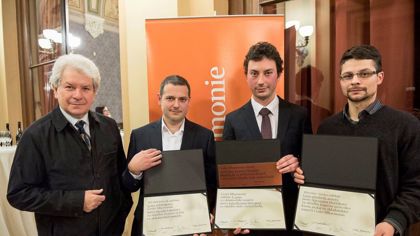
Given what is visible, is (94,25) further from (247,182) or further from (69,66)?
(247,182)

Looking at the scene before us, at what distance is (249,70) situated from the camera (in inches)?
78.0

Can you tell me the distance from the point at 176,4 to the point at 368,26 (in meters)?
1.66

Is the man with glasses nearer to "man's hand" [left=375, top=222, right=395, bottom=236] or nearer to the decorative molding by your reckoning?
"man's hand" [left=375, top=222, right=395, bottom=236]

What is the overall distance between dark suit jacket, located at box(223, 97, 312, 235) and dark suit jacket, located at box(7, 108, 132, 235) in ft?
2.42

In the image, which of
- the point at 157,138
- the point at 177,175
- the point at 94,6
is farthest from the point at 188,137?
the point at 94,6

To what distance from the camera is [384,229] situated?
146 cm

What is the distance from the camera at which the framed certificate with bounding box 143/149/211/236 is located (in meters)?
1.61

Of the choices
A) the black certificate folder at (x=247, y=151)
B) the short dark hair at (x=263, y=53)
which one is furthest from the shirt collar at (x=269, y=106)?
the black certificate folder at (x=247, y=151)

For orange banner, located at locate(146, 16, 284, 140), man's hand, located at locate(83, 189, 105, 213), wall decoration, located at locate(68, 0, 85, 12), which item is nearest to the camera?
man's hand, located at locate(83, 189, 105, 213)

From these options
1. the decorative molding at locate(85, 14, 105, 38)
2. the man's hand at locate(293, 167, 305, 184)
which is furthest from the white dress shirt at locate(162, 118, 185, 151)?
the decorative molding at locate(85, 14, 105, 38)

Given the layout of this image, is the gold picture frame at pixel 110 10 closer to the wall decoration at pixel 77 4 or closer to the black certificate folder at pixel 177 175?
the wall decoration at pixel 77 4

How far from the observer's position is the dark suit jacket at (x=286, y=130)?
189 cm

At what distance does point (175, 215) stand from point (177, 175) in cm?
19

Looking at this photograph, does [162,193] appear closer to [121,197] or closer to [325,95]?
[121,197]
